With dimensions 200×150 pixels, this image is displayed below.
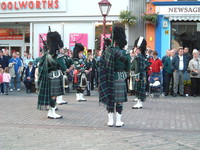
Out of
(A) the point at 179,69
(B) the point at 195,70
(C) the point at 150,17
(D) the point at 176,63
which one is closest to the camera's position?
(B) the point at 195,70

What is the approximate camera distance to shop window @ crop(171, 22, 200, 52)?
1820 cm

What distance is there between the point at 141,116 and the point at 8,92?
8125mm

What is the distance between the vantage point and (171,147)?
20.1ft

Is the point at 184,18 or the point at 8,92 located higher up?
the point at 184,18

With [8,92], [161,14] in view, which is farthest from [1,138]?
[161,14]

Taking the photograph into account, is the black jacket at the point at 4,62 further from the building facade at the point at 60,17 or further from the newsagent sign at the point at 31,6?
the newsagent sign at the point at 31,6

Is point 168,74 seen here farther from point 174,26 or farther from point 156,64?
point 174,26

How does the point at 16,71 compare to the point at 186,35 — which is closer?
the point at 16,71

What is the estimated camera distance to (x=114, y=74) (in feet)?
25.5

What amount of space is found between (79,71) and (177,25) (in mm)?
8241

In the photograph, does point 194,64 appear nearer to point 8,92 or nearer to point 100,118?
point 100,118

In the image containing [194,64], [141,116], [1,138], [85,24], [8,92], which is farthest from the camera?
[85,24]

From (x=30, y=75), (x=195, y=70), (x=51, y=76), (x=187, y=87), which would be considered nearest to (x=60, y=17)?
(x=30, y=75)

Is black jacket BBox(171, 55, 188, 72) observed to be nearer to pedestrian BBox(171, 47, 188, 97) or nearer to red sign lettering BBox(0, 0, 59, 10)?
pedestrian BBox(171, 47, 188, 97)
